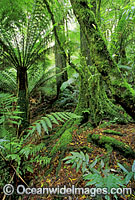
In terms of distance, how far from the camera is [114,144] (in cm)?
165

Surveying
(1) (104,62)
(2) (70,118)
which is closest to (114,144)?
(2) (70,118)

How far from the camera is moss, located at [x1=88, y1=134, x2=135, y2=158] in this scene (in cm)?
150

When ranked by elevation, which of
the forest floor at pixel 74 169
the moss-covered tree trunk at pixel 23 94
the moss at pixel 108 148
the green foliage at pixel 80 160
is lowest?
the forest floor at pixel 74 169

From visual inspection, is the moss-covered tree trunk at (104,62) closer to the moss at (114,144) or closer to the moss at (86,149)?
the moss at (114,144)

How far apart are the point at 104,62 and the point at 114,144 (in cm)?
111

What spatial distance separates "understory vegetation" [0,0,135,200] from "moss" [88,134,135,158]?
0.01 meters

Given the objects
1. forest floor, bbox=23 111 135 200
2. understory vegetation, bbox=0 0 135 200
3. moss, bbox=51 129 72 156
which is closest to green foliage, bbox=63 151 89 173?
understory vegetation, bbox=0 0 135 200

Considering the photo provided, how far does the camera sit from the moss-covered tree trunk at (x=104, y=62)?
1.15m

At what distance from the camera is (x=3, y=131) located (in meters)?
1.56

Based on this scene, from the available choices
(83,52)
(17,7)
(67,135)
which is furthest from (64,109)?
(17,7)

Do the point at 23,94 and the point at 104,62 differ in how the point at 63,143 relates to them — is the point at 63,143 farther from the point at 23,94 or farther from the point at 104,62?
the point at 104,62

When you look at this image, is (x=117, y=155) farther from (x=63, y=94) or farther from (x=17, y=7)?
(x=17, y=7)

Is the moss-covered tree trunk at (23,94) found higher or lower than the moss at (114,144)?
higher

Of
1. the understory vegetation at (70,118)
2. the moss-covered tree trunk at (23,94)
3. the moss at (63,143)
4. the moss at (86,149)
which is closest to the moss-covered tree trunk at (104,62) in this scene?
the understory vegetation at (70,118)
